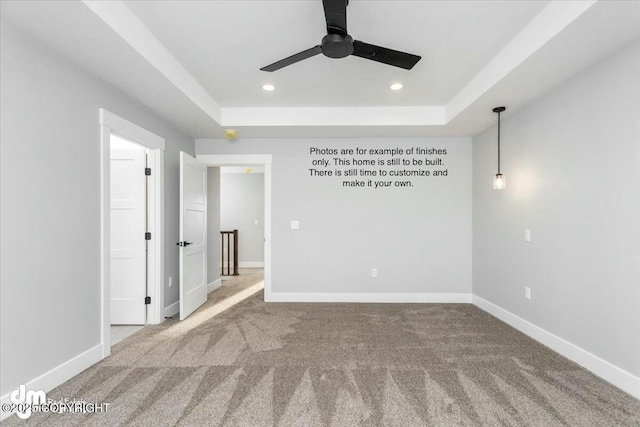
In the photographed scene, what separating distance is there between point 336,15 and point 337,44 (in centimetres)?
17

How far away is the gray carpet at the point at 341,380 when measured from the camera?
6.38 ft

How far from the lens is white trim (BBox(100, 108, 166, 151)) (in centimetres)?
283

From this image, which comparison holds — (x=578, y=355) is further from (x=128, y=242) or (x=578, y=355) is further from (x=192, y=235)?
(x=128, y=242)

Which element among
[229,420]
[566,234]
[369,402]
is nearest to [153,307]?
[229,420]

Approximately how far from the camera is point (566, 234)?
2848 millimetres

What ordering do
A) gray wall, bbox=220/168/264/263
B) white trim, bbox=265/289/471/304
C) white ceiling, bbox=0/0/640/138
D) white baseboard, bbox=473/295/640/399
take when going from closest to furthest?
white ceiling, bbox=0/0/640/138 → white baseboard, bbox=473/295/640/399 → white trim, bbox=265/289/471/304 → gray wall, bbox=220/168/264/263

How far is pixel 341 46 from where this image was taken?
2059mm

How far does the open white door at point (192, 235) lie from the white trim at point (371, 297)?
0.99 m

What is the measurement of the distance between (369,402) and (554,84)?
9.84 ft

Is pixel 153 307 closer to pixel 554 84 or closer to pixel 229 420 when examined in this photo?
pixel 229 420

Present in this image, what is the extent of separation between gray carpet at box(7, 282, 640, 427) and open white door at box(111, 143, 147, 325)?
1.48 feet

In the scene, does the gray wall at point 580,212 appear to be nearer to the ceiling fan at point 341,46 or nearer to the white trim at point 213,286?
the ceiling fan at point 341,46

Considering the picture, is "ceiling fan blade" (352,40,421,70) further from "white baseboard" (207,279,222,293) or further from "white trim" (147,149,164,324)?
"white baseboard" (207,279,222,293)

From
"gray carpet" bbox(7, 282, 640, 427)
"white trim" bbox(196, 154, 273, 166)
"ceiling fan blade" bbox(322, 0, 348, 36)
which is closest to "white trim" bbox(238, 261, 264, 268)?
"white trim" bbox(196, 154, 273, 166)
